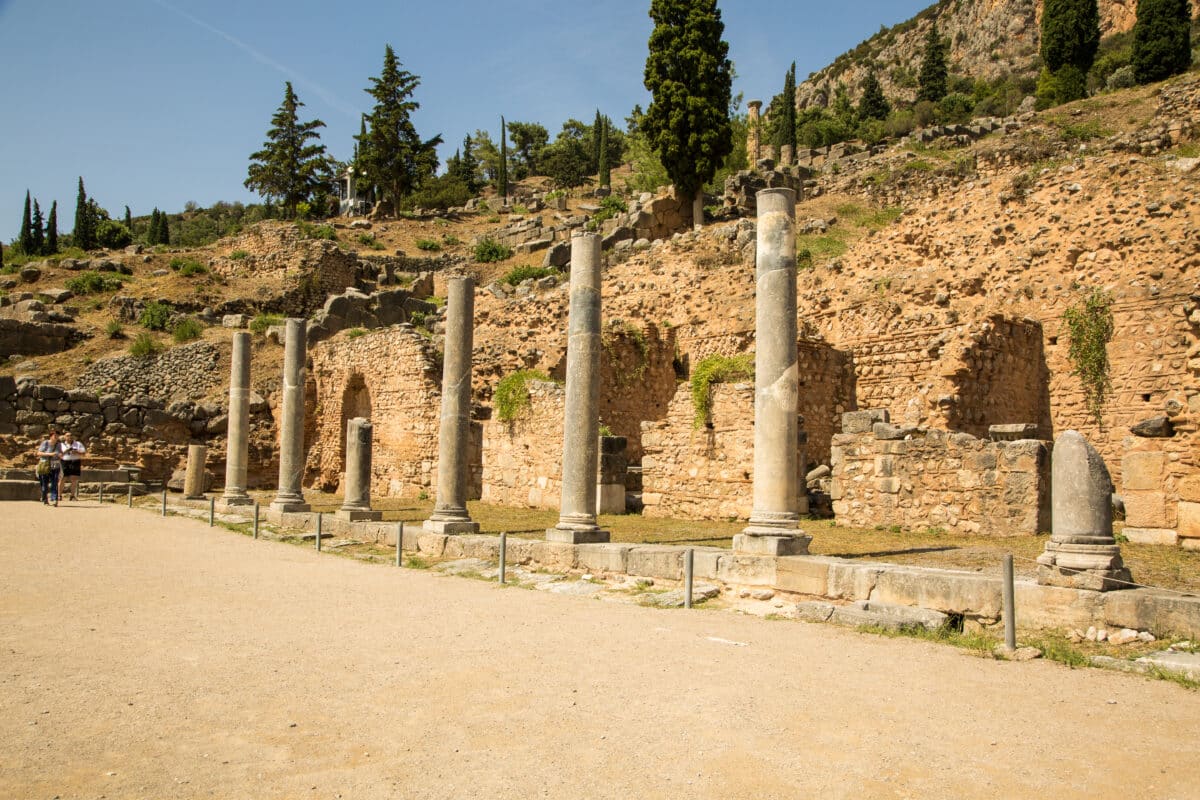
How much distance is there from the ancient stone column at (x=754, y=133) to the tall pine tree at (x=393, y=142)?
25.1 meters

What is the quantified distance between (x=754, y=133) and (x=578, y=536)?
2624 inches

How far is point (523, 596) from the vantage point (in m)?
9.99

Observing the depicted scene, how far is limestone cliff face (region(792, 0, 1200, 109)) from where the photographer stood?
96625 mm

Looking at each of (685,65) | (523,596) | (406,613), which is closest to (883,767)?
(406,613)

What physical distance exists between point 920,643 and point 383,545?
9.95 m

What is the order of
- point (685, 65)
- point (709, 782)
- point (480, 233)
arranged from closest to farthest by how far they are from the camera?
point (709, 782), point (685, 65), point (480, 233)

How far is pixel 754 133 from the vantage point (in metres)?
73.0

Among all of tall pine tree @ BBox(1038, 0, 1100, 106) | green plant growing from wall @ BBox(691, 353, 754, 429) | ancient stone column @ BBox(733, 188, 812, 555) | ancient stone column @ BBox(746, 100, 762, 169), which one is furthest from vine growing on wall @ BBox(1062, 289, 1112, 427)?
ancient stone column @ BBox(746, 100, 762, 169)

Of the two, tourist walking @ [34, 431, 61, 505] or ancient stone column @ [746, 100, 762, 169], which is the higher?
ancient stone column @ [746, 100, 762, 169]

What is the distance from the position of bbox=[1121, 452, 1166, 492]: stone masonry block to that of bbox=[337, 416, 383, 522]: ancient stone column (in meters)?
12.5

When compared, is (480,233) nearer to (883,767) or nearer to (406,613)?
(406,613)

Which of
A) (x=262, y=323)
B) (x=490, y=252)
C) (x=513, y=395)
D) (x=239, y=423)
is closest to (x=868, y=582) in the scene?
(x=513, y=395)

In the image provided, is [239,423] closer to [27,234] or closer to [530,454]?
[530,454]

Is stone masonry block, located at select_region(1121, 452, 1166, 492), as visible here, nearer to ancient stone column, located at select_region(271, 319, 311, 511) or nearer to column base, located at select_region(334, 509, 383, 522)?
column base, located at select_region(334, 509, 383, 522)
